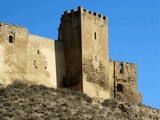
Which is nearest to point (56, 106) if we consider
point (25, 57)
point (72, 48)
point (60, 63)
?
point (25, 57)

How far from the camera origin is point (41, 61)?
49031 millimetres

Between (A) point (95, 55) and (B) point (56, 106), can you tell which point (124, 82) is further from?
(B) point (56, 106)

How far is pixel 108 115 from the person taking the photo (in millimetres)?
47531

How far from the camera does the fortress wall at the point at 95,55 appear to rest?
4991 centimetres

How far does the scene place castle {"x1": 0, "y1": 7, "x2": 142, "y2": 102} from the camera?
47406 millimetres

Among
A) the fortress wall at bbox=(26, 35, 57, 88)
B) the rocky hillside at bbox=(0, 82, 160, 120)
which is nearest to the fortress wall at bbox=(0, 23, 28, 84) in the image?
the fortress wall at bbox=(26, 35, 57, 88)

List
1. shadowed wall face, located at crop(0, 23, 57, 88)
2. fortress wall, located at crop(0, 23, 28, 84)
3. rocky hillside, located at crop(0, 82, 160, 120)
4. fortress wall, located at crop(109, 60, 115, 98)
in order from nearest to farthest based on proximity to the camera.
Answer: rocky hillside, located at crop(0, 82, 160, 120) → fortress wall, located at crop(0, 23, 28, 84) → shadowed wall face, located at crop(0, 23, 57, 88) → fortress wall, located at crop(109, 60, 115, 98)

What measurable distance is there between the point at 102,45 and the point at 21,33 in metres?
6.13

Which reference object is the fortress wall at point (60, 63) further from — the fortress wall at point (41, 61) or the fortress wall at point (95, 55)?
the fortress wall at point (95, 55)

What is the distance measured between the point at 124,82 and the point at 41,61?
7.72m

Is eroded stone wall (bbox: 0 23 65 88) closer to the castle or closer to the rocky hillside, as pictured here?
the castle

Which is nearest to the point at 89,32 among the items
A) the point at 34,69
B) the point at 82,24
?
the point at 82,24

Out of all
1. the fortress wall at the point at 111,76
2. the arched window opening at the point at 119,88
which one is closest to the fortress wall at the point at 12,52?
the fortress wall at the point at 111,76

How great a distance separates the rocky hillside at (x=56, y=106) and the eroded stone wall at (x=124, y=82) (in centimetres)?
335
